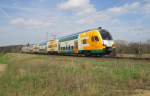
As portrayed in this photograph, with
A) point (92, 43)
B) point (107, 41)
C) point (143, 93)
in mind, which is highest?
point (107, 41)

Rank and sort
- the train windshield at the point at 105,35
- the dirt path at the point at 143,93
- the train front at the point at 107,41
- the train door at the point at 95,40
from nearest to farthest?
the dirt path at the point at 143,93
the train front at the point at 107,41
the train door at the point at 95,40
the train windshield at the point at 105,35

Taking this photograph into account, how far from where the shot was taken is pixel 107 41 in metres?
27.2

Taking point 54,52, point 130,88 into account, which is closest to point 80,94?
point 130,88

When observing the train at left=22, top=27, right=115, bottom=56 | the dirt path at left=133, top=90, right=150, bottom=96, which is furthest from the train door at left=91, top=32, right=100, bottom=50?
the dirt path at left=133, top=90, right=150, bottom=96

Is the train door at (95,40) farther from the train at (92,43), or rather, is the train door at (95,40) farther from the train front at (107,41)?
the train front at (107,41)

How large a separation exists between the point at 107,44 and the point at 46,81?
15280 millimetres

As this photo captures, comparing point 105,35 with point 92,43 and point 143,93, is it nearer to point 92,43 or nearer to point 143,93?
point 92,43

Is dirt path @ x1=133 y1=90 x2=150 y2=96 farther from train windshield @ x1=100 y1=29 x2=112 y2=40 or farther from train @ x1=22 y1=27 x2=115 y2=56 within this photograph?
train windshield @ x1=100 y1=29 x2=112 y2=40

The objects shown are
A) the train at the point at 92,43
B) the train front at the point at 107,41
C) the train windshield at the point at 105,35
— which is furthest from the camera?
the train windshield at the point at 105,35

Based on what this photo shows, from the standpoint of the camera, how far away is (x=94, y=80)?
11.5 meters

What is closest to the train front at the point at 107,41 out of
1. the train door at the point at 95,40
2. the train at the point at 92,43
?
the train at the point at 92,43

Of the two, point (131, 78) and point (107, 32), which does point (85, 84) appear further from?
point (107, 32)

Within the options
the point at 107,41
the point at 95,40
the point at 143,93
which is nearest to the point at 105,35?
the point at 107,41

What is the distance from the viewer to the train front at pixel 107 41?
87.4ft
